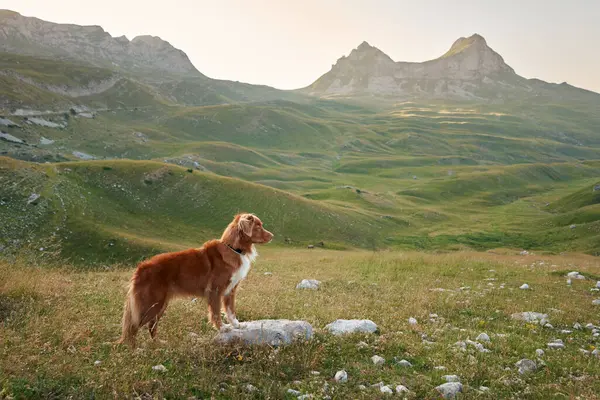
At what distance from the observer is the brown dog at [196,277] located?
8102 millimetres

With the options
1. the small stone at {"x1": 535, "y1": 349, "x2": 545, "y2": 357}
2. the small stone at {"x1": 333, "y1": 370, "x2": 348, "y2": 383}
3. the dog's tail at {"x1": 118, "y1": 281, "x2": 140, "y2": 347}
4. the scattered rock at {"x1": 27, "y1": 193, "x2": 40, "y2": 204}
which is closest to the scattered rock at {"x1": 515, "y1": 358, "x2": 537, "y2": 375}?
the small stone at {"x1": 535, "y1": 349, "x2": 545, "y2": 357}

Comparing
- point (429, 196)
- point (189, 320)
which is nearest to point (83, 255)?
point (189, 320)

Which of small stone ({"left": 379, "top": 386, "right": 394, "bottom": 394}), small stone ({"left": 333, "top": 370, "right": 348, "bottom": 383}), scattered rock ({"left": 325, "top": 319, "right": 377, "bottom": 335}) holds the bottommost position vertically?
scattered rock ({"left": 325, "top": 319, "right": 377, "bottom": 335})

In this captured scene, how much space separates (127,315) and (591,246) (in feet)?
196

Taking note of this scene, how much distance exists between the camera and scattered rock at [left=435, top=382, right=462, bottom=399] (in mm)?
6695

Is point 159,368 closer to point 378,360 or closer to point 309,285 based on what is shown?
point 378,360

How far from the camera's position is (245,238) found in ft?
31.3

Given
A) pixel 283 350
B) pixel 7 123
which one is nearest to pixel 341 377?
pixel 283 350

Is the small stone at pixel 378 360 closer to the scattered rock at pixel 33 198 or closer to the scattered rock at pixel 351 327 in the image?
the scattered rock at pixel 351 327

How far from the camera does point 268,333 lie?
8.33 metres

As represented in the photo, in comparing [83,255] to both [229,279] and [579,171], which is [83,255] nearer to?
[229,279]

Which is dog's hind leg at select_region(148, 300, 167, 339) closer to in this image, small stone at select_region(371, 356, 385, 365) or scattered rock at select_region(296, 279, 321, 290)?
small stone at select_region(371, 356, 385, 365)

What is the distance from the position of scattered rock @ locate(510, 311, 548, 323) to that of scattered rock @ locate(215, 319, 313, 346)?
7494 millimetres

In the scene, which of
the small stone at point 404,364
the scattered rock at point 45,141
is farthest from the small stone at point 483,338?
the scattered rock at point 45,141
